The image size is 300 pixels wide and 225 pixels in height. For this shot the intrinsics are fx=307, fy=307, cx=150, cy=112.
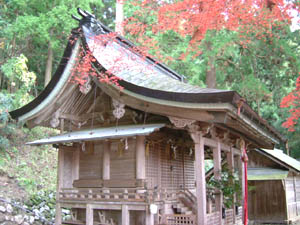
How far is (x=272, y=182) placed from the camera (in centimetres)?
1755

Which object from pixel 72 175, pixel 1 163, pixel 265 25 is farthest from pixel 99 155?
pixel 265 25

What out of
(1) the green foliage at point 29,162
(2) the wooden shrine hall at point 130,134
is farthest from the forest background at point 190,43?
(2) the wooden shrine hall at point 130,134

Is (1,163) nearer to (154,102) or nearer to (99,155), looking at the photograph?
(99,155)

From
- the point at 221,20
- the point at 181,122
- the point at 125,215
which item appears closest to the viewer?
the point at 181,122

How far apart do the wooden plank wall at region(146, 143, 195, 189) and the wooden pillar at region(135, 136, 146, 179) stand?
0.49 m

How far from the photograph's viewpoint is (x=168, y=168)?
35.2ft

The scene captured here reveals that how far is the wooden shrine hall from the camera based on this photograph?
25.9 ft

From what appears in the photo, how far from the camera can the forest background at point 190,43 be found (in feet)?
51.9

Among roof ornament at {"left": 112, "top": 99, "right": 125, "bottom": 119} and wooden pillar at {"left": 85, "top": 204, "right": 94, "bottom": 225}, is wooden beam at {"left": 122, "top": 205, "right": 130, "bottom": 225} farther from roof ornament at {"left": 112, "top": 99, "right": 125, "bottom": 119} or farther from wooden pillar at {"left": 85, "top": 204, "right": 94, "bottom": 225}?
roof ornament at {"left": 112, "top": 99, "right": 125, "bottom": 119}

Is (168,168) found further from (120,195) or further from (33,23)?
(33,23)

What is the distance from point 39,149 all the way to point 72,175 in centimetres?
Result: 920

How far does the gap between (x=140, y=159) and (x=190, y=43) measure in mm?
11193

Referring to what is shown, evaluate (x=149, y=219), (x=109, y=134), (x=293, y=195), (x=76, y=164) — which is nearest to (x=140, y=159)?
(x=109, y=134)

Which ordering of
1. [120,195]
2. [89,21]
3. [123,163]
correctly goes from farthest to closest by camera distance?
1. [89,21]
2. [123,163]
3. [120,195]
